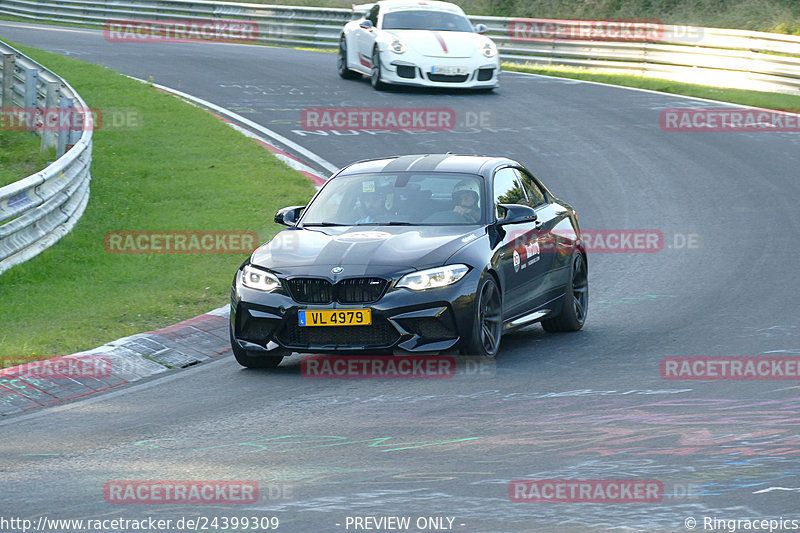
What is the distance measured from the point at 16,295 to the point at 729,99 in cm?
1627

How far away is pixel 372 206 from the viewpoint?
10562mm

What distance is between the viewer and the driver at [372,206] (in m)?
10.4

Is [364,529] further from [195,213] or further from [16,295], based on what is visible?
[195,213]

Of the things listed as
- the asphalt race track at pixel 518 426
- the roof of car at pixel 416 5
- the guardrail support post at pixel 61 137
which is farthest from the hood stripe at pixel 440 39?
the asphalt race track at pixel 518 426

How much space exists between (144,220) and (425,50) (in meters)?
10.2

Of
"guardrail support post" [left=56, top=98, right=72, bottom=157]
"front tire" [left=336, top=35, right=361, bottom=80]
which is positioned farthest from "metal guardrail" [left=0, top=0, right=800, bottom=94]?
"guardrail support post" [left=56, top=98, right=72, bottom=157]

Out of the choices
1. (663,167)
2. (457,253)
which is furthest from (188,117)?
(457,253)

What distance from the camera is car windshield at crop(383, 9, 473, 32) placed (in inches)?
1005

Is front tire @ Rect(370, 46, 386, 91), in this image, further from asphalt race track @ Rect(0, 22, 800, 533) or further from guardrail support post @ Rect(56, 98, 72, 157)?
asphalt race track @ Rect(0, 22, 800, 533)

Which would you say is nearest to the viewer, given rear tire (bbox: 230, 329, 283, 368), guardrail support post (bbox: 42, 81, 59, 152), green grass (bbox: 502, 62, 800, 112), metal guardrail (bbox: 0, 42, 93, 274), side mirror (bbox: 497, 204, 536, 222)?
rear tire (bbox: 230, 329, 283, 368)

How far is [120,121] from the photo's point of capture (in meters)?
21.7

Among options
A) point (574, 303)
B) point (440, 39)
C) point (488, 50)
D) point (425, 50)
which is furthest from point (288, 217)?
point (488, 50)

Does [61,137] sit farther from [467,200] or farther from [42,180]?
[467,200]

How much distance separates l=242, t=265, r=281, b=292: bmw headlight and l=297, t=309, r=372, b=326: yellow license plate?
352 millimetres
